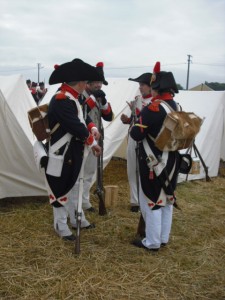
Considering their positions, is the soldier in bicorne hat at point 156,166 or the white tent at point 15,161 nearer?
the soldier in bicorne hat at point 156,166

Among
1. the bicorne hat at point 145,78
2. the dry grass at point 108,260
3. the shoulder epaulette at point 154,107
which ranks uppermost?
the bicorne hat at point 145,78

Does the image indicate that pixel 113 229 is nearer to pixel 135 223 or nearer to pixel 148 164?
pixel 135 223

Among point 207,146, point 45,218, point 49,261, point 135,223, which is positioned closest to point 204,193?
point 207,146

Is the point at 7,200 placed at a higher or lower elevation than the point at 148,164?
lower

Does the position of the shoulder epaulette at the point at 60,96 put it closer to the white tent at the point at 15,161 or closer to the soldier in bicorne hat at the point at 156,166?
the soldier in bicorne hat at the point at 156,166

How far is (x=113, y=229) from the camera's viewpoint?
152 inches

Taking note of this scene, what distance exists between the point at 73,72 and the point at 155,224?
1.59 metres

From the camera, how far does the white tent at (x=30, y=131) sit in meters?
4.18

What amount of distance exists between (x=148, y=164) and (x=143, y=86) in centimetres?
124

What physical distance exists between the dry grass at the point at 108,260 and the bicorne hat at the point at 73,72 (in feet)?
5.17

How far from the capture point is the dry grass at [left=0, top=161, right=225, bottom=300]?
265 centimetres

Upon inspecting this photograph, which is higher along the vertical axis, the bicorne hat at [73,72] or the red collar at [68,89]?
the bicorne hat at [73,72]

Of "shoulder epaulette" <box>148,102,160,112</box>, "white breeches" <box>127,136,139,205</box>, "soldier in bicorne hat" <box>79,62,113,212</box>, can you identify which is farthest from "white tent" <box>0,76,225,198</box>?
"shoulder epaulette" <box>148,102,160,112</box>

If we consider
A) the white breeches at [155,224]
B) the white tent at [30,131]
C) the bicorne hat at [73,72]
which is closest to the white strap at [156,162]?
the white breeches at [155,224]
